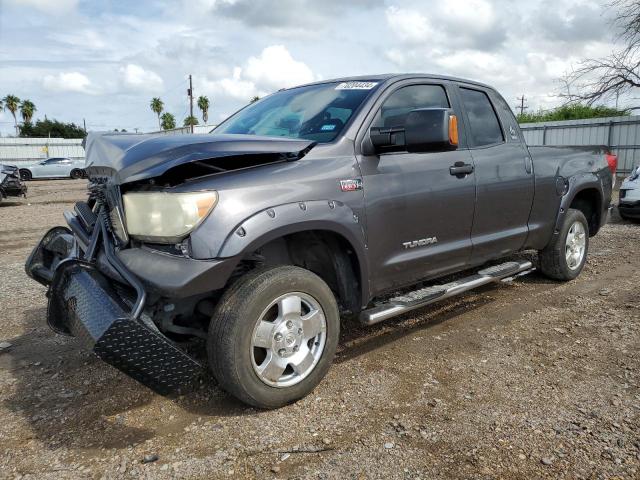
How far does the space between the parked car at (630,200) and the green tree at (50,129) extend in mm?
64821

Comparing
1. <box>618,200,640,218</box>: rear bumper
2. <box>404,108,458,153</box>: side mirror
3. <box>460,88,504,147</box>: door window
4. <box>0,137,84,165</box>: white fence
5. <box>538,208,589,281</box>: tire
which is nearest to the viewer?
<box>404,108,458,153</box>: side mirror

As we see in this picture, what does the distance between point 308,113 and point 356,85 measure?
39cm

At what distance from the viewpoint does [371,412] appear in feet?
9.89

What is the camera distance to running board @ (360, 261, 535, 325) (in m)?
3.43

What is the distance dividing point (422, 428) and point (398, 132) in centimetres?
168

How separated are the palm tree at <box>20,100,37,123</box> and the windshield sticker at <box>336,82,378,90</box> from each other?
79594 mm

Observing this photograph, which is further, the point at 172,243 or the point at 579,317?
the point at 579,317

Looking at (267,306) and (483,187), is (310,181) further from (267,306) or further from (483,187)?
(483,187)

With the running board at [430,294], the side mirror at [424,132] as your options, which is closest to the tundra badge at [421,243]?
the running board at [430,294]

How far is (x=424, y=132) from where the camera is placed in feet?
10.4

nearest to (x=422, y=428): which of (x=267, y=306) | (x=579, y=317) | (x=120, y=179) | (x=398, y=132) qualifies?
(x=267, y=306)

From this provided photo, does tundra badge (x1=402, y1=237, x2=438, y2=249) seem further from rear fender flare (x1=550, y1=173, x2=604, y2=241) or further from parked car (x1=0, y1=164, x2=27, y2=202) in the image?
parked car (x1=0, y1=164, x2=27, y2=202)

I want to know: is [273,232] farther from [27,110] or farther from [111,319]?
[27,110]

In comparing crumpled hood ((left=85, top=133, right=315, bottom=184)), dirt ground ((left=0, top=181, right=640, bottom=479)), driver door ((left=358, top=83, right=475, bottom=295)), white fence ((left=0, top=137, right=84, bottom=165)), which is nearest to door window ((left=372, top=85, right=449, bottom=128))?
driver door ((left=358, top=83, right=475, bottom=295))
